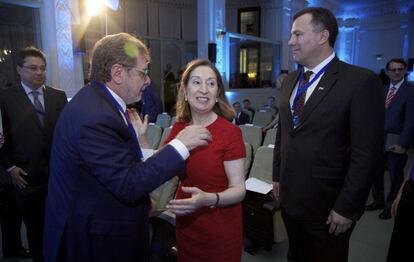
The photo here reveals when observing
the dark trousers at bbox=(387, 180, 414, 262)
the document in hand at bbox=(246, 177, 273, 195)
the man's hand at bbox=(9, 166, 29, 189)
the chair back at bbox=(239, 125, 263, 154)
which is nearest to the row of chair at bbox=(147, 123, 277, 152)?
the chair back at bbox=(239, 125, 263, 154)

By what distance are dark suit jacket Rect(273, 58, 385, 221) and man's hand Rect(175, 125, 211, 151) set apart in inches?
25.7

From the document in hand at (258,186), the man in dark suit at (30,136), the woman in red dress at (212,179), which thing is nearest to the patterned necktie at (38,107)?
the man in dark suit at (30,136)

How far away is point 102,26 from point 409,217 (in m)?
7.85

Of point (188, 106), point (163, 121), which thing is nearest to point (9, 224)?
point (188, 106)

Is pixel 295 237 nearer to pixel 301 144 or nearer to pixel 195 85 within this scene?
pixel 301 144

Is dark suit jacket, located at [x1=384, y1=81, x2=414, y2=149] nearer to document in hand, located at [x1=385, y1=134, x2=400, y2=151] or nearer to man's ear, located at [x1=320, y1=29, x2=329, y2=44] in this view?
document in hand, located at [x1=385, y1=134, x2=400, y2=151]

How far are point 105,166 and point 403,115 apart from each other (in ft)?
10.7

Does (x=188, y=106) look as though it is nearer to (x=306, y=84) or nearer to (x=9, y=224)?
(x=306, y=84)

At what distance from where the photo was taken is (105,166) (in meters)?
0.99

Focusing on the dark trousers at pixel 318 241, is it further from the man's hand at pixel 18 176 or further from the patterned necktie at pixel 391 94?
the patterned necktie at pixel 391 94

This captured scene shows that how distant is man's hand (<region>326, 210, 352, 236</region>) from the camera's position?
1.47 metres

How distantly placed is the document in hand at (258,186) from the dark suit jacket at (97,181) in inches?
59.6

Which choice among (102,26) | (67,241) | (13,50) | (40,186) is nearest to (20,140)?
(40,186)

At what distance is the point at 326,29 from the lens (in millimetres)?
1551
